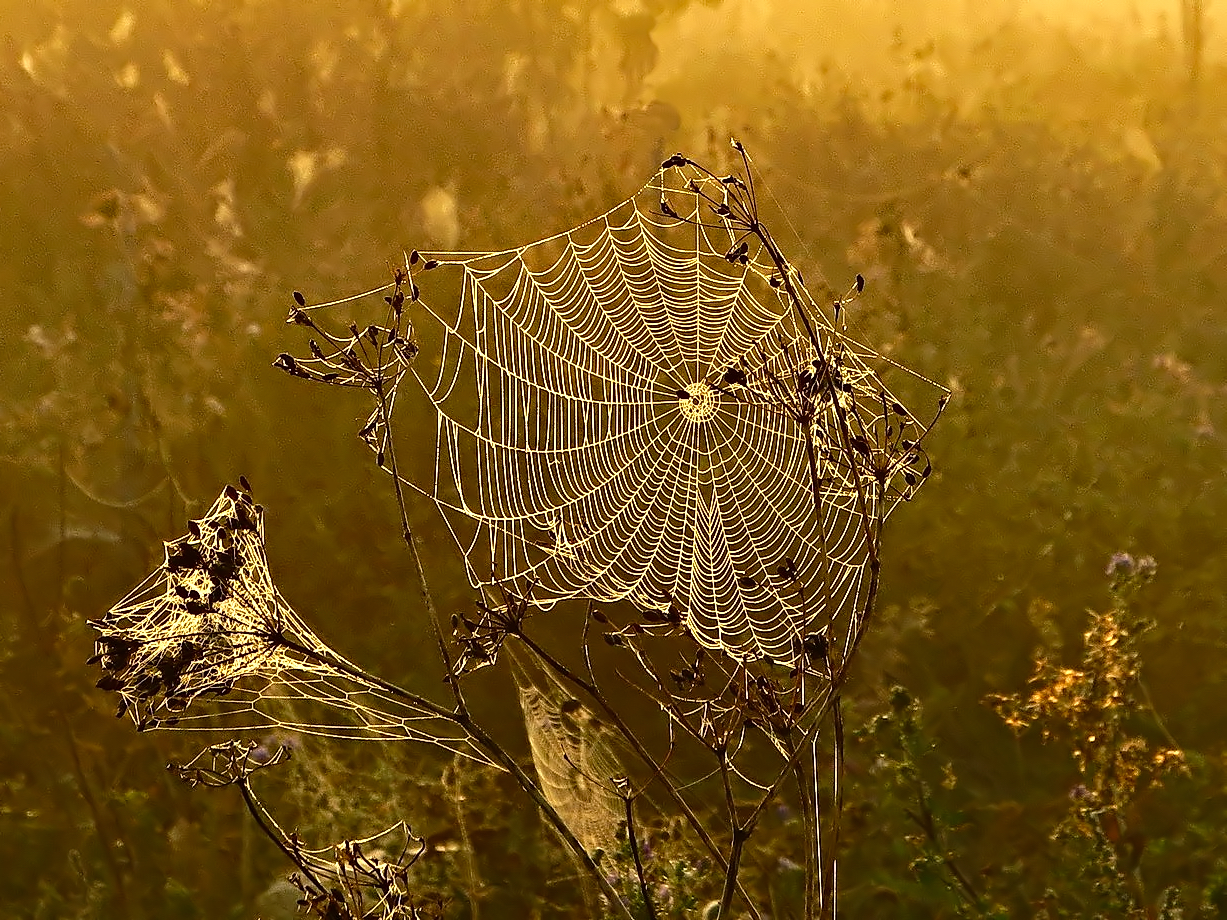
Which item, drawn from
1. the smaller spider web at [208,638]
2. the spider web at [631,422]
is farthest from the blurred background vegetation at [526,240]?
the smaller spider web at [208,638]

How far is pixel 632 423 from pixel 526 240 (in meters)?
0.34

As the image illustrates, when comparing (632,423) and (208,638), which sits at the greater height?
(632,423)

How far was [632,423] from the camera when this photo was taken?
1.88 m

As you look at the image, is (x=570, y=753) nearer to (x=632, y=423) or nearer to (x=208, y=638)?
(x=632, y=423)

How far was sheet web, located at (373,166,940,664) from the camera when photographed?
183 cm

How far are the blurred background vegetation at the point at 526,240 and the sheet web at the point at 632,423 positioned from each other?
10 centimetres

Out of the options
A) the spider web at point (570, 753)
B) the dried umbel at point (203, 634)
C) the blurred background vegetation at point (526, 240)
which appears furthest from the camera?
the blurred background vegetation at point (526, 240)

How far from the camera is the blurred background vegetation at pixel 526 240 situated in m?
1.90

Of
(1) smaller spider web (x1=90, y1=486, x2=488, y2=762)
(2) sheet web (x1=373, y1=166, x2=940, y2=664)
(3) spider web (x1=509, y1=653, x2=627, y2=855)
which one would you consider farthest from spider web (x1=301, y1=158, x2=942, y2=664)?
(1) smaller spider web (x1=90, y1=486, x2=488, y2=762)

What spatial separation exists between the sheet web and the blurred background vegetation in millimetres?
105

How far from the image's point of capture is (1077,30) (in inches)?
78.2

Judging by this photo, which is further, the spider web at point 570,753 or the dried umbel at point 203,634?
the spider web at point 570,753

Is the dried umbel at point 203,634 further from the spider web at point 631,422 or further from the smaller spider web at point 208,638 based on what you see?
the spider web at point 631,422

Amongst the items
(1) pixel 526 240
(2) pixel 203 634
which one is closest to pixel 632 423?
(1) pixel 526 240
